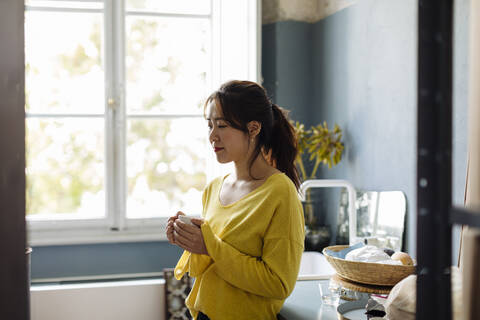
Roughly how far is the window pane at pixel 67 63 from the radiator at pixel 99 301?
1.19 meters

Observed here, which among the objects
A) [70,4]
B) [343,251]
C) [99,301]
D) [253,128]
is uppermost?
[70,4]

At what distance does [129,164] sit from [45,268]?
763mm

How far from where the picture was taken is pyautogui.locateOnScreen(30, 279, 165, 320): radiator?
7.06 feet

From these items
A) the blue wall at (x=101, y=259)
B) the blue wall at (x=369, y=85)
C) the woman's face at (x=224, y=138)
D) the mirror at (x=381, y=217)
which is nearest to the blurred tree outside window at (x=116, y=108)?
the blue wall at (x=101, y=259)

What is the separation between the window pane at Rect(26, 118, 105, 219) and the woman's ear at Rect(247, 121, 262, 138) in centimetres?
181

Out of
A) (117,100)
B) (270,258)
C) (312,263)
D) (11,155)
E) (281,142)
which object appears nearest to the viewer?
(11,155)

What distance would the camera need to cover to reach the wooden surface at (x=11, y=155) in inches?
16.1

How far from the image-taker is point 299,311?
1.46 metres

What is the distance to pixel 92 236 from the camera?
286 cm

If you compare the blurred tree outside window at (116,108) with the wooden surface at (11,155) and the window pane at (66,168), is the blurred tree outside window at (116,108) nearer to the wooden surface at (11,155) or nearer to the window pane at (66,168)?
the window pane at (66,168)

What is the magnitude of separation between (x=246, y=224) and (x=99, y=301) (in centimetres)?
120

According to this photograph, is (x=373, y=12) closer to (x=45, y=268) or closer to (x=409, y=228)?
(x=409, y=228)

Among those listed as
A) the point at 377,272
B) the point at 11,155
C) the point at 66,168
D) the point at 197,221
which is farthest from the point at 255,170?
the point at 66,168

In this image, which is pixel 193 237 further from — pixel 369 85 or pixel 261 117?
pixel 369 85
